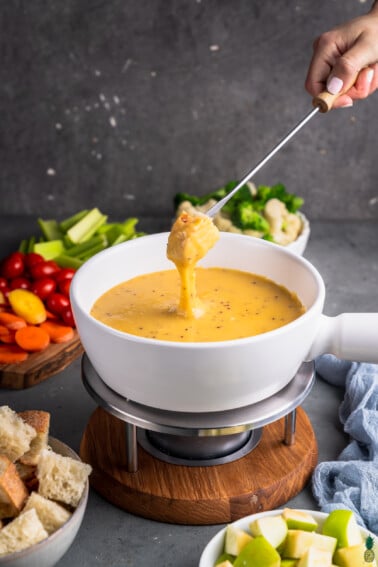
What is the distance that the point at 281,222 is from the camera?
2709mm

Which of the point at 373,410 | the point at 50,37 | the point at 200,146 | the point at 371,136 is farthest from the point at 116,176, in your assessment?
the point at 373,410

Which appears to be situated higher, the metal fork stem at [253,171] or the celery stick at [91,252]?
the metal fork stem at [253,171]

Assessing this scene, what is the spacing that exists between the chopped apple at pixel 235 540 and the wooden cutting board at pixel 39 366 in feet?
2.81

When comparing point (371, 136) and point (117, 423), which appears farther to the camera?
point (371, 136)

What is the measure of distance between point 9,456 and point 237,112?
1.89 m

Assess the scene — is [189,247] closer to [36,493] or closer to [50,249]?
[36,493]

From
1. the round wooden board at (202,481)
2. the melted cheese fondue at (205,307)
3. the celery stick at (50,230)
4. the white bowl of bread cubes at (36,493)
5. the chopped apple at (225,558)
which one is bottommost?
the celery stick at (50,230)

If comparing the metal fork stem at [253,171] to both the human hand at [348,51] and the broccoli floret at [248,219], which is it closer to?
the human hand at [348,51]

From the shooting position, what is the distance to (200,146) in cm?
305

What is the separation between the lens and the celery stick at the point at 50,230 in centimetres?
285

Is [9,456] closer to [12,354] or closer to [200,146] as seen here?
[12,354]

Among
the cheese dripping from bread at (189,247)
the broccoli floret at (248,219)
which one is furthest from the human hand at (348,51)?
the cheese dripping from bread at (189,247)

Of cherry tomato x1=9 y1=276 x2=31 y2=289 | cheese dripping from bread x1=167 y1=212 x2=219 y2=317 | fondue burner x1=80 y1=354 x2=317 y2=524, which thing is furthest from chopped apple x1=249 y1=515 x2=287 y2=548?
cherry tomato x1=9 y1=276 x2=31 y2=289

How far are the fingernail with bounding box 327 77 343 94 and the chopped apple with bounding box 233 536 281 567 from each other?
3.50 feet
